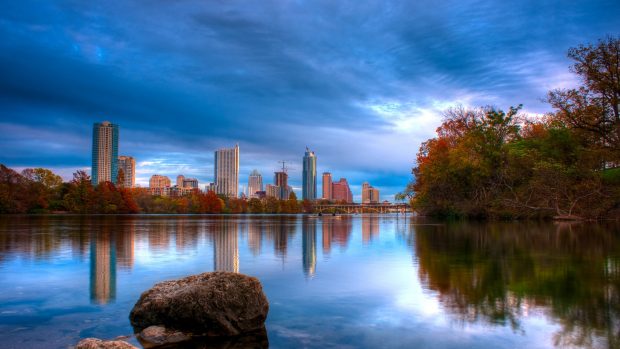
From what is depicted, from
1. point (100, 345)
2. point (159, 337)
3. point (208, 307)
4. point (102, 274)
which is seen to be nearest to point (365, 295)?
point (208, 307)

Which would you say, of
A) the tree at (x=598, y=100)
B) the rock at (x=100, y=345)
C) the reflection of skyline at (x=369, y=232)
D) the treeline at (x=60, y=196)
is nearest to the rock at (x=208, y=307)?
the rock at (x=100, y=345)

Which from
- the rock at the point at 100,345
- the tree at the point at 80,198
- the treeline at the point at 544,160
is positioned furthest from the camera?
the tree at the point at 80,198

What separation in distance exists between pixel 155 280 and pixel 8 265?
23.0 feet

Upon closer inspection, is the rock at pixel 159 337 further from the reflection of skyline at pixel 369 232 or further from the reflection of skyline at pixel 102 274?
the reflection of skyline at pixel 369 232

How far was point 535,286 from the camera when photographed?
482 inches

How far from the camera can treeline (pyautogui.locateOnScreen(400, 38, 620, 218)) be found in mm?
48312

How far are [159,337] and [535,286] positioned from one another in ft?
32.2

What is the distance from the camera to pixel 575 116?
50.3 metres

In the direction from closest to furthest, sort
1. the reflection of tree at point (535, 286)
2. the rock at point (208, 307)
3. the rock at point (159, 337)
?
the rock at point (159, 337)
the rock at point (208, 307)
the reflection of tree at point (535, 286)

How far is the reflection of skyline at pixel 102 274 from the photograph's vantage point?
37.5 ft

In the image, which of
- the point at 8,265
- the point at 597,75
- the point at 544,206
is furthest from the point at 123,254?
the point at 544,206

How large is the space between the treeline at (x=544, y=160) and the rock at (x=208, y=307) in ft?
163

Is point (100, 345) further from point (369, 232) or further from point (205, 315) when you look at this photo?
point (369, 232)

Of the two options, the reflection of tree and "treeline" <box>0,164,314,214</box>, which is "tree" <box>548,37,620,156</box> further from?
"treeline" <box>0,164,314,214</box>
